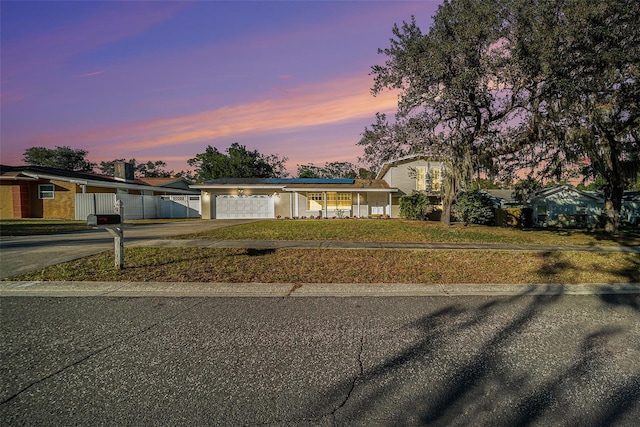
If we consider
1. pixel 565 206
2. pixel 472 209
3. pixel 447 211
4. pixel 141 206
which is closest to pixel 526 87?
pixel 447 211

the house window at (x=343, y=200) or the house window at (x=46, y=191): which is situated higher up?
the house window at (x=46, y=191)

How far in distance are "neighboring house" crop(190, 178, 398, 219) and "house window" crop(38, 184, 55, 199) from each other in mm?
9966

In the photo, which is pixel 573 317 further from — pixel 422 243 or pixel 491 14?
pixel 491 14

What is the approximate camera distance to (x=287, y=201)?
26.6 meters

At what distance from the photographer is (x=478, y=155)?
1541 centimetres

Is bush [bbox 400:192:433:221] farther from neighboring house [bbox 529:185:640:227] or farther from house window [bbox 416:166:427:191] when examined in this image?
neighboring house [bbox 529:185:640:227]

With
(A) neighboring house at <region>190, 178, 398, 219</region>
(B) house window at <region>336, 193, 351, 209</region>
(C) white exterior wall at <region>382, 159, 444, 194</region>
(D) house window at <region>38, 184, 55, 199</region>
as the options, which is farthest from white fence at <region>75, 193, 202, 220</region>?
(C) white exterior wall at <region>382, 159, 444, 194</region>

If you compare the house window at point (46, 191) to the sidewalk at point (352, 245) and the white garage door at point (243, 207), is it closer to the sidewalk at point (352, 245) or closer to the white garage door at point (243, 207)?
the white garage door at point (243, 207)

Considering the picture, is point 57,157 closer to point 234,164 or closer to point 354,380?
point 234,164

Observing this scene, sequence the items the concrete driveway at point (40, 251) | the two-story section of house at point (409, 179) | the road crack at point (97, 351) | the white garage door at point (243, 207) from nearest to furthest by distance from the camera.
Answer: the road crack at point (97, 351) → the concrete driveway at point (40, 251) → the two-story section of house at point (409, 179) → the white garage door at point (243, 207)

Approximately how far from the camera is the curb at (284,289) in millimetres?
5340

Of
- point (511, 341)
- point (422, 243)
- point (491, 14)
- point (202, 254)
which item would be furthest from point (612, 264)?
point (202, 254)

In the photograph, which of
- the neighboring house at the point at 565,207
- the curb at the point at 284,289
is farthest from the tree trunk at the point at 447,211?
the neighboring house at the point at 565,207

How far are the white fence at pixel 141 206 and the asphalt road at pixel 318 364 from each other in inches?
683
